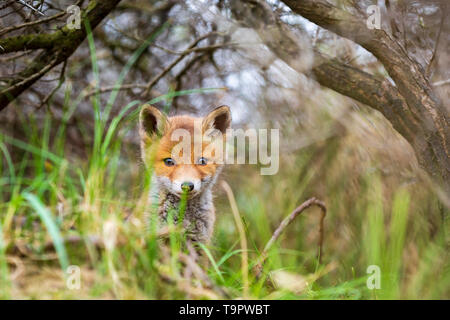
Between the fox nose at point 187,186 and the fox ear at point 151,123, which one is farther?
the fox ear at point 151,123

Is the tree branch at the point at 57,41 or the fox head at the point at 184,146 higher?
the tree branch at the point at 57,41

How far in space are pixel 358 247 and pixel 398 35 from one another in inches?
47.2

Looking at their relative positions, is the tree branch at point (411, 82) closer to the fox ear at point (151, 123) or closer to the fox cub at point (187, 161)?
the fox cub at point (187, 161)

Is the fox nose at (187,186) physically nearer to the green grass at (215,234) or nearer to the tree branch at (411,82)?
the green grass at (215,234)

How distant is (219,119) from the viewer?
2.56 meters

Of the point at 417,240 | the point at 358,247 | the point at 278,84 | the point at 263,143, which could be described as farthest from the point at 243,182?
the point at 417,240

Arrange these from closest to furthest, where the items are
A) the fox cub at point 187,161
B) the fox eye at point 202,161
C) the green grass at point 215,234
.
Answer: the green grass at point 215,234 → the fox cub at point 187,161 → the fox eye at point 202,161

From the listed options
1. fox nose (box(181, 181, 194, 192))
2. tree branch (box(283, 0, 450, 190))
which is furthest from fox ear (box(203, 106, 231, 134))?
tree branch (box(283, 0, 450, 190))

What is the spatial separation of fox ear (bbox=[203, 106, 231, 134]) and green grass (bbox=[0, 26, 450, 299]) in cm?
50

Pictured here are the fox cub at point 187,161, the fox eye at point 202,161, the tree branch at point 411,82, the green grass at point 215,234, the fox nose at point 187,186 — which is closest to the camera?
the green grass at point 215,234

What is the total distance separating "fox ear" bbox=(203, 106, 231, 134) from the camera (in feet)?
8.13

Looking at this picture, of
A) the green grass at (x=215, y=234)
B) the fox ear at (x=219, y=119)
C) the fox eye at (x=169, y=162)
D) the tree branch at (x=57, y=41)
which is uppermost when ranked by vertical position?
the tree branch at (x=57, y=41)

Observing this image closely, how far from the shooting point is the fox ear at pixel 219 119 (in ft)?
8.13

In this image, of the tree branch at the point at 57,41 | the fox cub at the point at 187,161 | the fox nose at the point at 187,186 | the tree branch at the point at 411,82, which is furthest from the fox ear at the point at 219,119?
the tree branch at the point at 57,41
